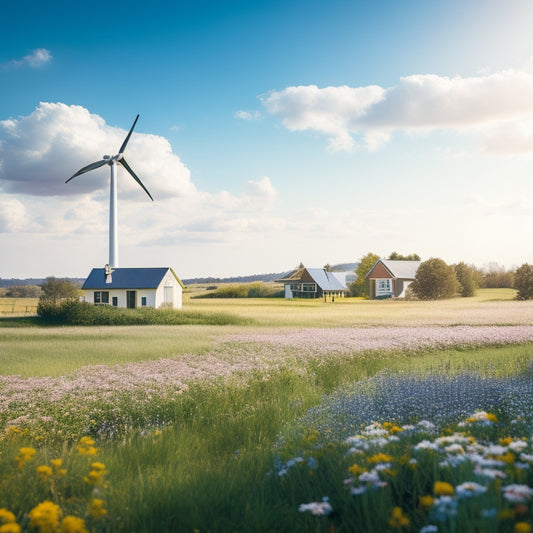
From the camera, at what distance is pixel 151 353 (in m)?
14.2

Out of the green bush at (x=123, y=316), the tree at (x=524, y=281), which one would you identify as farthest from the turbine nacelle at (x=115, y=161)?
the tree at (x=524, y=281)

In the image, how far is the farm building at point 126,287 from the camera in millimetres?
32969

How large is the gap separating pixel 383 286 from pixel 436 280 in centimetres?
770

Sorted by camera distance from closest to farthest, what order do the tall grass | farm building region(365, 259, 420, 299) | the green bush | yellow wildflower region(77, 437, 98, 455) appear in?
the tall grass → yellow wildflower region(77, 437, 98, 455) → the green bush → farm building region(365, 259, 420, 299)

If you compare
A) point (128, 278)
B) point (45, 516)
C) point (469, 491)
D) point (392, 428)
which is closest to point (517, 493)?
point (469, 491)

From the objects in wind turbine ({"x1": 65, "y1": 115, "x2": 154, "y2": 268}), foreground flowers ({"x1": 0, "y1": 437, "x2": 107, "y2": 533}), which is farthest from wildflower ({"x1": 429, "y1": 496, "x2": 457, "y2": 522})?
wind turbine ({"x1": 65, "y1": 115, "x2": 154, "y2": 268})

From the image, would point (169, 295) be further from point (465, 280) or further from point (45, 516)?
point (465, 280)

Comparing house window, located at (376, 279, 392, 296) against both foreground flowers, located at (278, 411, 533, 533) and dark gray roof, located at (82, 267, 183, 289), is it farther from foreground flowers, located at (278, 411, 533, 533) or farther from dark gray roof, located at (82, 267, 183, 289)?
foreground flowers, located at (278, 411, 533, 533)

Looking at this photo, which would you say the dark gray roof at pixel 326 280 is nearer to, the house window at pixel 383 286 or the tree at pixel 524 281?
the house window at pixel 383 286

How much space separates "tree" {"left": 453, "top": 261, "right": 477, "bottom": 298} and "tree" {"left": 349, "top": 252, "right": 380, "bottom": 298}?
10454mm

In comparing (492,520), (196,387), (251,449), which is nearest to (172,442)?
(251,449)

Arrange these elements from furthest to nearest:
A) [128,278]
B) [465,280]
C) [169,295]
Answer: [465,280], [169,295], [128,278]

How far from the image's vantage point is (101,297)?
1310 inches

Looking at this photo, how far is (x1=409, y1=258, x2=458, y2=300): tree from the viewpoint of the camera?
54.0m
